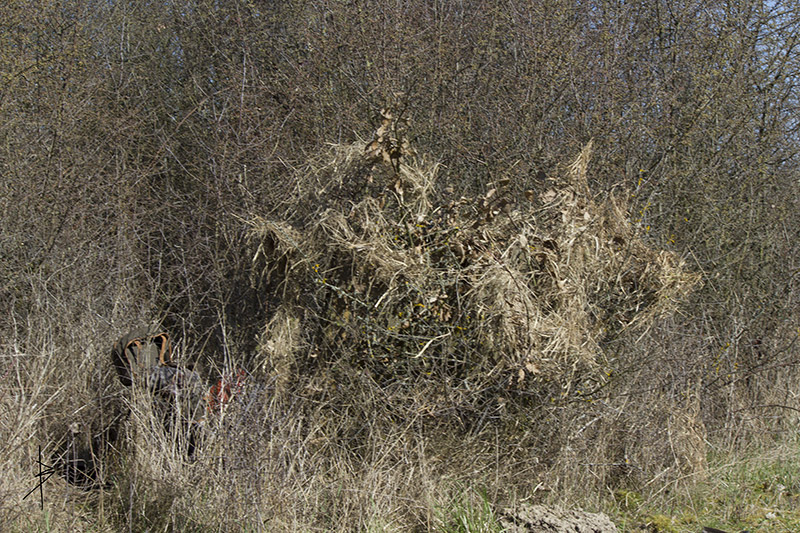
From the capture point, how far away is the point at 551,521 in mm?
4082

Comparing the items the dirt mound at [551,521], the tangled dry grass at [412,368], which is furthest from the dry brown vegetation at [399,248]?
the dirt mound at [551,521]

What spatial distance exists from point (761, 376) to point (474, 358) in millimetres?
3178

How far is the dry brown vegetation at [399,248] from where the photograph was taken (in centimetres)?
471

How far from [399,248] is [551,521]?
6.33 feet

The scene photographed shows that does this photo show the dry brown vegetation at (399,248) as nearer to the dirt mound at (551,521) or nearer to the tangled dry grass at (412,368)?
the tangled dry grass at (412,368)

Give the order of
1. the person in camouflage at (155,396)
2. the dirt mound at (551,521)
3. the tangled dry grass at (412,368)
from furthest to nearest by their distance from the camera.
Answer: the person in camouflage at (155,396)
the tangled dry grass at (412,368)
the dirt mound at (551,521)

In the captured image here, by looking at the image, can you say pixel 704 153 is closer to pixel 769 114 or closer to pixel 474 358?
pixel 769 114

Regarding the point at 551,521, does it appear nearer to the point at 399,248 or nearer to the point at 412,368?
the point at 412,368

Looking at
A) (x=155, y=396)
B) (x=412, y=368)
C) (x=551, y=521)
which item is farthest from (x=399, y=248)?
(x=551, y=521)

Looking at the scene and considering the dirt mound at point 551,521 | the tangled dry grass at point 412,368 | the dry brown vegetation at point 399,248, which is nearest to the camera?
the dirt mound at point 551,521

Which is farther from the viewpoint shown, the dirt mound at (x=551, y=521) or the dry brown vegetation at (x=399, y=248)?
the dry brown vegetation at (x=399, y=248)

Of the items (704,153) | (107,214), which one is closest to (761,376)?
(704,153)

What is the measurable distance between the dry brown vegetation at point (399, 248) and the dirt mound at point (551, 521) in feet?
0.87

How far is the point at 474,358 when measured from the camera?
4895 mm
